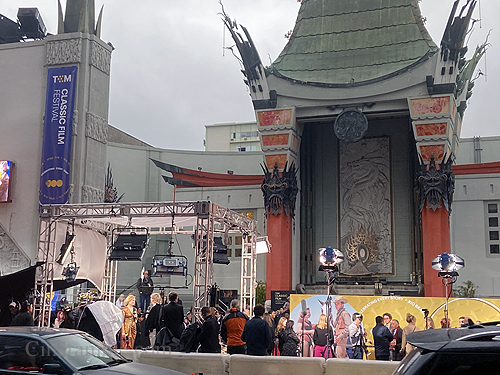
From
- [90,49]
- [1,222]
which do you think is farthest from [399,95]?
[1,222]

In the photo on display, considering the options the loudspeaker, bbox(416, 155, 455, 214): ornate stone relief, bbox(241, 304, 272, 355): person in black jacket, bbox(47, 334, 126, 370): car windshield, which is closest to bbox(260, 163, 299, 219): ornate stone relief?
bbox(416, 155, 455, 214): ornate stone relief

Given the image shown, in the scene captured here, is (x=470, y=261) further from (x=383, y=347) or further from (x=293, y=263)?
(x=383, y=347)

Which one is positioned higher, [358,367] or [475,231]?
[475,231]

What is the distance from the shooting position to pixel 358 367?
8.91m

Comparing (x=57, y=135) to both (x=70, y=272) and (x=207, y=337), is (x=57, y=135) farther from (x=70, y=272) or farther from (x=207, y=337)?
(x=207, y=337)

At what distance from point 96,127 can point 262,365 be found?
16933mm

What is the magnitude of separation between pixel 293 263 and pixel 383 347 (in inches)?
712

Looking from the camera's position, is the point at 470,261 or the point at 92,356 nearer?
the point at 92,356

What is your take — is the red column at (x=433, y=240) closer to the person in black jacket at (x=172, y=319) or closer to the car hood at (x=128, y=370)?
the person in black jacket at (x=172, y=319)

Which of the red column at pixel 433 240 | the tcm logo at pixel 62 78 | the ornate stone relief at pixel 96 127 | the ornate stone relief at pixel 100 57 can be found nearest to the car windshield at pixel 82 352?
the ornate stone relief at pixel 96 127

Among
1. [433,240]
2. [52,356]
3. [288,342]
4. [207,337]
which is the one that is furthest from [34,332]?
[433,240]

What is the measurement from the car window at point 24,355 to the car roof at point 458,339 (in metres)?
4.53

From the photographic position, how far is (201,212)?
1542 centimetres

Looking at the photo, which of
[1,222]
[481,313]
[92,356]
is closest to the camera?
[92,356]
